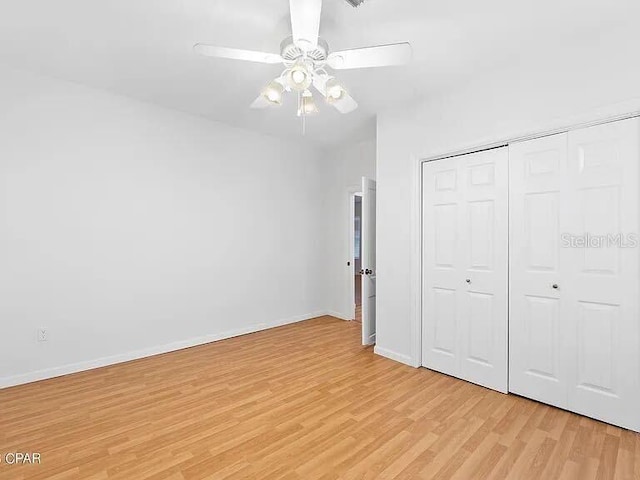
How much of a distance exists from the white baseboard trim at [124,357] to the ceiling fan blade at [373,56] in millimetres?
3443

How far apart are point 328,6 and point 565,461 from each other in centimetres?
312

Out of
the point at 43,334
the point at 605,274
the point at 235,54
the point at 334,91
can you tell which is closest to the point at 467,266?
the point at 605,274

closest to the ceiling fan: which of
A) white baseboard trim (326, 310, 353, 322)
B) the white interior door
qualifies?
the white interior door

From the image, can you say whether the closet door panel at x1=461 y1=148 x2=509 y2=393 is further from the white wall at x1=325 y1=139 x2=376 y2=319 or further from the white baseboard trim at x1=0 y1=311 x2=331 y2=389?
the white baseboard trim at x1=0 y1=311 x2=331 y2=389

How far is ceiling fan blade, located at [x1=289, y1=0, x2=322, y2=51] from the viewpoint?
63.6 inches

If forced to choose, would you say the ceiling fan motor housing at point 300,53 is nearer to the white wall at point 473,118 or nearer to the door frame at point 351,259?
the white wall at point 473,118

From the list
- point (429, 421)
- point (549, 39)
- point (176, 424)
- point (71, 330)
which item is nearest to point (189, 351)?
point (71, 330)

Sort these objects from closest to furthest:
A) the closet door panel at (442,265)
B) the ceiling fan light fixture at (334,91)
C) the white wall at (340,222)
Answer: the ceiling fan light fixture at (334,91)
the closet door panel at (442,265)
the white wall at (340,222)

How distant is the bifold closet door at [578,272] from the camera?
2.13 meters

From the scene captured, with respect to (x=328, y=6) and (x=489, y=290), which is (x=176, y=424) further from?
(x=328, y=6)

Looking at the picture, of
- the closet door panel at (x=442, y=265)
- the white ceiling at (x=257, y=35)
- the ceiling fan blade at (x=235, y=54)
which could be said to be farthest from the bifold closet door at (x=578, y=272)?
the ceiling fan blade at (x=235, y=54)

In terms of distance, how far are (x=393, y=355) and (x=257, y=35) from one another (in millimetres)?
3223

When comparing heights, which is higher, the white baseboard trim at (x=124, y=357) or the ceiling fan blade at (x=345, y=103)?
the ceiling fan blade at (x=345, y=103)

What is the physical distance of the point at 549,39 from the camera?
2.27 meters
